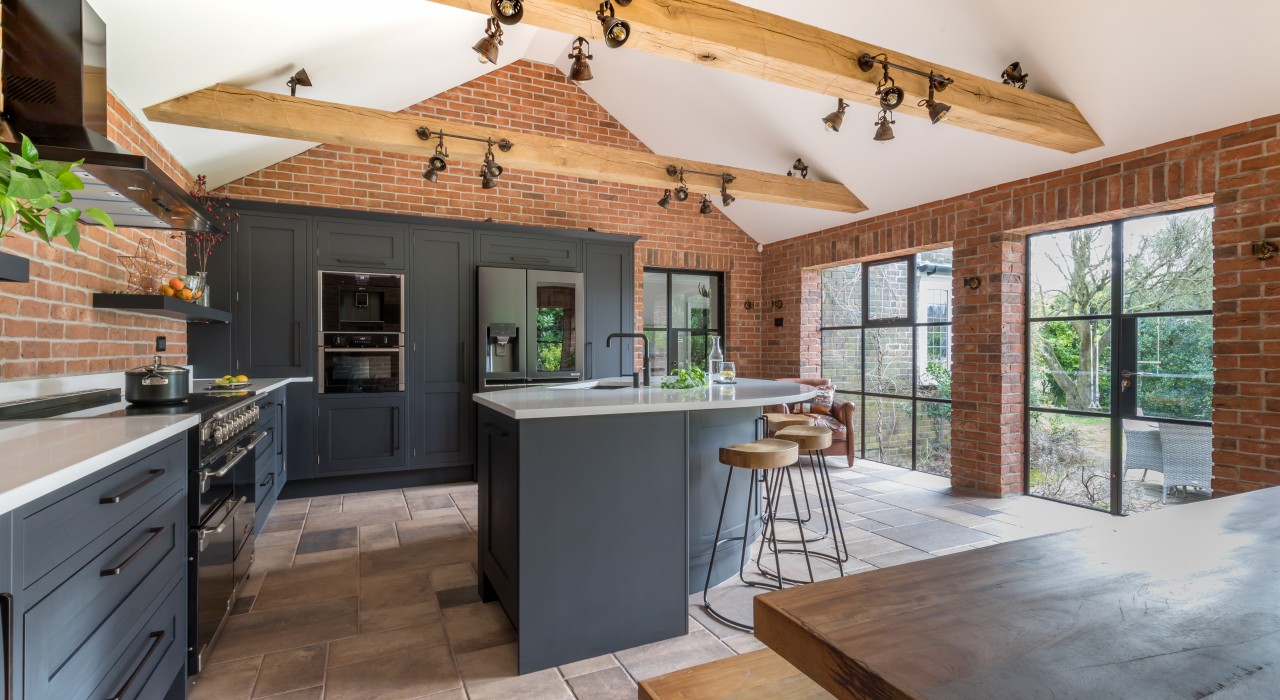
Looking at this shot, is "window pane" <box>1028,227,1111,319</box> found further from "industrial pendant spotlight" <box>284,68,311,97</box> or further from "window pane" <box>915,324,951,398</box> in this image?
"industrial pendant spotlight" <box>284,68,311,97</box>

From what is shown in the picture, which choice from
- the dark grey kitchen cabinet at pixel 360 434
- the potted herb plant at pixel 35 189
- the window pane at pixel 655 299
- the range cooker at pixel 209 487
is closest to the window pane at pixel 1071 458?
the window pane at pixel 655 299

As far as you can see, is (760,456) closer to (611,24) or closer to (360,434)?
(611,24)

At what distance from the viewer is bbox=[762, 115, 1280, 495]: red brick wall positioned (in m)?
2.99

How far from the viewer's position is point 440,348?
4.69 metres

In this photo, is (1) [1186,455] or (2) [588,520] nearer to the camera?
(2) [588,520]

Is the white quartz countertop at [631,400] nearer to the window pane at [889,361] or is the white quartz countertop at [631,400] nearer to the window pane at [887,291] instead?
the window pane at [889,361]

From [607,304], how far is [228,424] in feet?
11.0

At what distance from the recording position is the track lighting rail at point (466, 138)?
12.0 ft

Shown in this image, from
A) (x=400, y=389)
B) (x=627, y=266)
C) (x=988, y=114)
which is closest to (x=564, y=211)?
(x=627, y=266)

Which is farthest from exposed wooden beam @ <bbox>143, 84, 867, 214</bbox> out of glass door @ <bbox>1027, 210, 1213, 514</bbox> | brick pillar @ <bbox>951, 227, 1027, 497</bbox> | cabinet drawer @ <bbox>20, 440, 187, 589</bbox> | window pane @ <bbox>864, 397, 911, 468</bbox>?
cabinet drawer @ <bbox>20, 440, 187, 589</bbox>

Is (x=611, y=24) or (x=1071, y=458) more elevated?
(x=611, y=24)

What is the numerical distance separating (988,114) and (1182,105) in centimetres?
101

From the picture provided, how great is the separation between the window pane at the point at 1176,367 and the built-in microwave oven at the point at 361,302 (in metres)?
5.11

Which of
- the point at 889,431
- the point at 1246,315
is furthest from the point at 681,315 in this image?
the point at 1246,315
